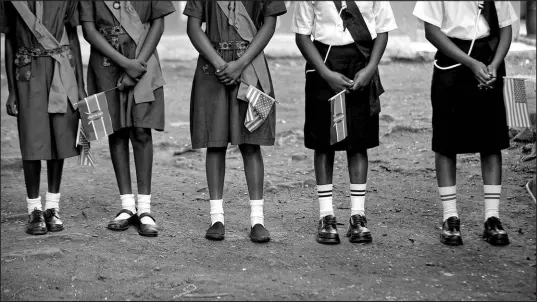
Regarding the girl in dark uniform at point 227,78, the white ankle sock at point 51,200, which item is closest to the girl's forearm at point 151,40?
the girl in dark uniform at point 227,78

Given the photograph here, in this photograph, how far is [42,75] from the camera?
5086mm

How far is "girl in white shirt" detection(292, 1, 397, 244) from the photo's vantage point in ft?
15.8

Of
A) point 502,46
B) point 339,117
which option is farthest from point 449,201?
point 502,46

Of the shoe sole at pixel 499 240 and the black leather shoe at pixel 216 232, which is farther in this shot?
the black leather shoe at pixel 216 232

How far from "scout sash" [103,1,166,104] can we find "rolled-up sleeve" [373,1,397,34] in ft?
4.55

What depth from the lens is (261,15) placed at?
16.2ft

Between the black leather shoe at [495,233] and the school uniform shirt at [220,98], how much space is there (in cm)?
136

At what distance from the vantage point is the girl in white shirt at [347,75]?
4816mm

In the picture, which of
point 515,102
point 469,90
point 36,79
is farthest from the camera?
point 36,79

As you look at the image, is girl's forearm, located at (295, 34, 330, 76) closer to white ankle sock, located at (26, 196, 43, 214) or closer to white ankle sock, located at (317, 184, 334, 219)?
white ankle sock, located at (317, 184, 334, 219)

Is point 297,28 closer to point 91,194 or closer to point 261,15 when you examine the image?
point 261,15

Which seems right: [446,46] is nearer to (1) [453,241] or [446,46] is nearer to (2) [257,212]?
(1) [453,241]

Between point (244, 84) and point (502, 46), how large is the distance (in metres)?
1.50

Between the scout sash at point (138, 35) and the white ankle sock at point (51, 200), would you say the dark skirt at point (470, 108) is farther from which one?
A: the white ankle sock at point (51, 200)
